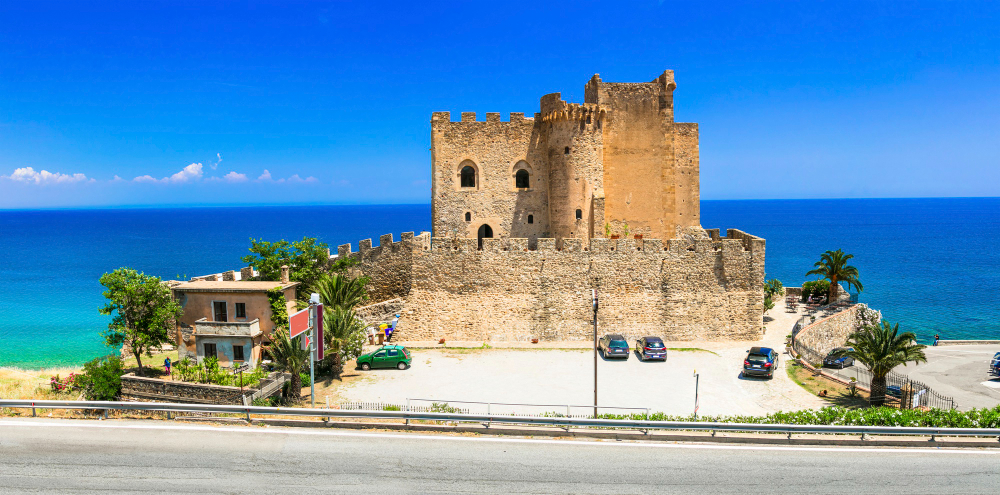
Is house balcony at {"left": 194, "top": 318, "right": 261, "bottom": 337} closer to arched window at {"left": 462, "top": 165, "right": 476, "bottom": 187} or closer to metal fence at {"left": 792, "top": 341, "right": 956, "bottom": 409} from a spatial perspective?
arched window at {"left": 462, "top": 165, "right": 476, "bottom": 187}

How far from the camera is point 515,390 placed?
21.2m

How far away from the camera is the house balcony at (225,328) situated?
75.3 ft

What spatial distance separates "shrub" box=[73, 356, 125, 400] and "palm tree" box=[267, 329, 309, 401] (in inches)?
205

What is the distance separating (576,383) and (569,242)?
8.33 metres

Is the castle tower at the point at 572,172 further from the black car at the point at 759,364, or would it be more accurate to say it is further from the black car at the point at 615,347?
the black car at the point at 759,364

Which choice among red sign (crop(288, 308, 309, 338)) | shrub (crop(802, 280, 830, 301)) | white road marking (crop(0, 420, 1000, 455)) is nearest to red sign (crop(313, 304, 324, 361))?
red sign (crop(288, 308, 309, 338))

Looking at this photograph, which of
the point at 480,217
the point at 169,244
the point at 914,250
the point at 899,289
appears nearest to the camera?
the point at 480,217

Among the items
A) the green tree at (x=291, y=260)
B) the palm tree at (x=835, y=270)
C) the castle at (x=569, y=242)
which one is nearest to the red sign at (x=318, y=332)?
the green tree at (x=291, y=260)

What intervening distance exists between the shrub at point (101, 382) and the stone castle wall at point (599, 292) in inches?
468

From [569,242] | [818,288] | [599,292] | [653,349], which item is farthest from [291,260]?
[818,288]

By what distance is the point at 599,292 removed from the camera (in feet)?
92.8

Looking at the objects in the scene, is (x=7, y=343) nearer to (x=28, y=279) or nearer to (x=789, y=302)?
(x=28, y=279)

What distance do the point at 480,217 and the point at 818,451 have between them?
23.1m

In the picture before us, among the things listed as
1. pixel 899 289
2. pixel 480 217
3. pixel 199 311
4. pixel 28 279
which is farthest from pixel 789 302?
pixel 28 279
